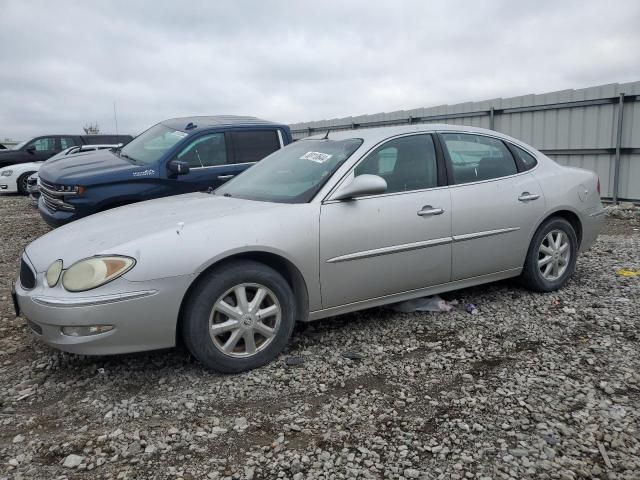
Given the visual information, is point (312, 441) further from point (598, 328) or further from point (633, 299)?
point (633, 299)

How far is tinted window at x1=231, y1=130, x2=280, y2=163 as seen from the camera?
279 inches

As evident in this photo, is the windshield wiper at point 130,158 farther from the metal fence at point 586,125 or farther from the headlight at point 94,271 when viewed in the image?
the metal fence at point 586,125

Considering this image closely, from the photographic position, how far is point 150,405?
3.05m

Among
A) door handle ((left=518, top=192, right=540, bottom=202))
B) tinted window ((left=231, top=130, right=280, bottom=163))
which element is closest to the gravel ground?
door handle ((left=518, top=192, right=540, bottom=202))

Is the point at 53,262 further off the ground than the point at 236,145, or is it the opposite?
the point at 236,145

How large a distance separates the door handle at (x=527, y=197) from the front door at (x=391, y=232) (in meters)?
0.81

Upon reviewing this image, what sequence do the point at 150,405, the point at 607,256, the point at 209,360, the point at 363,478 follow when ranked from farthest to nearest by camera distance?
the point at 607,256 → the point at 209,360 → the point at 150,405 → the point at 363,478

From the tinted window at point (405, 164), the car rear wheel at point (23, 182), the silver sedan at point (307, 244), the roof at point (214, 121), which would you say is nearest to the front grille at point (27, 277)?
the silver sedan at point (307, 244)

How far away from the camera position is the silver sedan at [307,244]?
3094 millimetres

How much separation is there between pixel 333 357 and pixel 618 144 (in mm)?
8833

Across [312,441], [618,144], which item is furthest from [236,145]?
[618,144]

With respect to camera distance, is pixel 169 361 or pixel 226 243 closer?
→ pixel 226 243

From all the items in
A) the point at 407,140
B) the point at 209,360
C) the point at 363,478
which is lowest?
the point at 363,478

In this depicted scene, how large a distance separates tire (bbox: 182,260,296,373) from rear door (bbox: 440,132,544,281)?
1530 mm
